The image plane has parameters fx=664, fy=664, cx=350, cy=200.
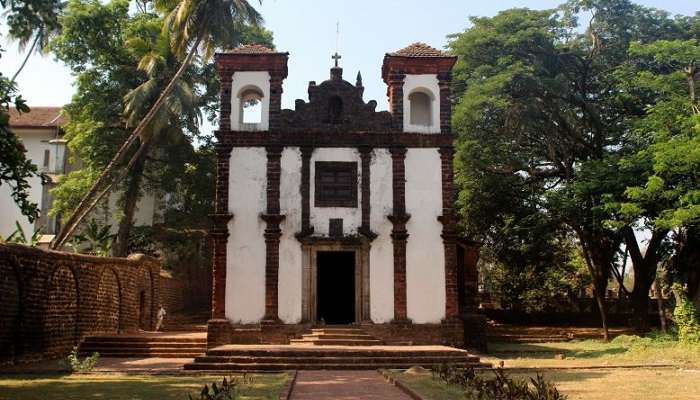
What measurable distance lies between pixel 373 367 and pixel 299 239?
4.82 meters

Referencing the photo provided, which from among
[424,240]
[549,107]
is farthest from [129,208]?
[549,107]

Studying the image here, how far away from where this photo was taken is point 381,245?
1838 cm

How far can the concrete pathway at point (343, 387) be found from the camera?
998 centimetres

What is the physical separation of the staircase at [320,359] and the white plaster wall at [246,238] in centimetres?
293

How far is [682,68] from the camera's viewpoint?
2197 cm

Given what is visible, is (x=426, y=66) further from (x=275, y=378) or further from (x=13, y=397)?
(x=13, y=397)

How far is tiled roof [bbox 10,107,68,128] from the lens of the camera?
32938 millimetres

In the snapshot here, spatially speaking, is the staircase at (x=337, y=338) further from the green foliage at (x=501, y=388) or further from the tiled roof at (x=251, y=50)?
the tiled roof at (x=251, y=50)

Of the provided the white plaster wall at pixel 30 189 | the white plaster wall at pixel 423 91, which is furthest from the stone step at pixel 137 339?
the white plaster wall at pixel 30 189

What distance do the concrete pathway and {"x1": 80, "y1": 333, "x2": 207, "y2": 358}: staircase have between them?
5.39 metres

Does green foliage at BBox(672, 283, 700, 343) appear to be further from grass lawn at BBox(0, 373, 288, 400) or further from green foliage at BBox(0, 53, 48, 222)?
green foliage at BBox(0, 53, 48, 222)

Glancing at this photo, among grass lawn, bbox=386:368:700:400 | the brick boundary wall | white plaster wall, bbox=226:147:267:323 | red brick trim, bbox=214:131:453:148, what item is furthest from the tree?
the brick boundary wall

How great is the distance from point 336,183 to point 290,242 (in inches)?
83.4

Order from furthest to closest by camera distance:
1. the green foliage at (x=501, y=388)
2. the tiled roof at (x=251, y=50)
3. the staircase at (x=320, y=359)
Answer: the tiled roof at (x=251, y=50), the staircase at (x=320, y=359), the green foliage at (x=501, y=388)
